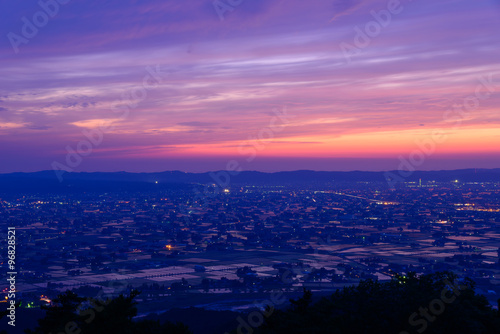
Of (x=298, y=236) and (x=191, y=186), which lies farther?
(x=191, y=186)

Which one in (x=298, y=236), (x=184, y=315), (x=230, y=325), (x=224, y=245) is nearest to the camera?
(x=230, y=325)

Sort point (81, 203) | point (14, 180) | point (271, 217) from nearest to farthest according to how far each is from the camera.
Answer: point (271, 217) < point (81, 203) < point (14, 180)

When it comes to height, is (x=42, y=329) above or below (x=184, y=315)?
above

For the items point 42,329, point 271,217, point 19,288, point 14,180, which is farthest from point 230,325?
point 14,180

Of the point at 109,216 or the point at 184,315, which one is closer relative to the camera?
the point at 184,315

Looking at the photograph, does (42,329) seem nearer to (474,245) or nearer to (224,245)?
(224,245)

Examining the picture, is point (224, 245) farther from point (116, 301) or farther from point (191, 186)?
point (191, 186)

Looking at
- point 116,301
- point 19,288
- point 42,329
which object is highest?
point 116,301

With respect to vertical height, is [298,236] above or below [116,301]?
below

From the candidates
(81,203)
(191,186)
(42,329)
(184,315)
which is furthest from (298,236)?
(191,186)
